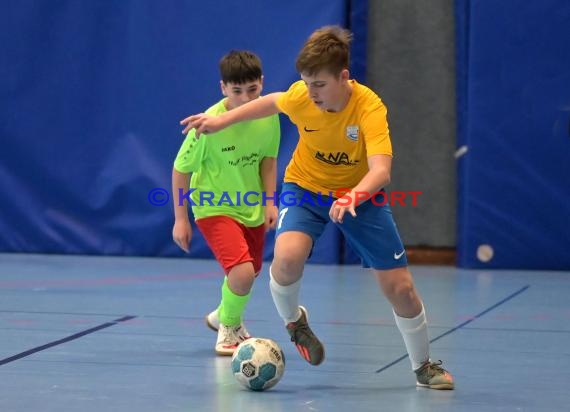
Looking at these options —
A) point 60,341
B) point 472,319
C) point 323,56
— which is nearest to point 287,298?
point 323,56

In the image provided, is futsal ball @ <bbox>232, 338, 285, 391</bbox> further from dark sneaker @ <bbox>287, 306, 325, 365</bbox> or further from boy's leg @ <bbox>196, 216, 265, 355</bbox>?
boy's leg @ <bbox>196, 216, 265, 355</bbox>

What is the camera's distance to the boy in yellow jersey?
4.36m

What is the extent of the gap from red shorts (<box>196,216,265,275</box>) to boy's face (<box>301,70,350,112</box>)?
1097 mm

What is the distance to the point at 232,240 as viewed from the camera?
533cm

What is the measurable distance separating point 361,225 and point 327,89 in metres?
0.57

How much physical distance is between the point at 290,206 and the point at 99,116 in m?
6.14

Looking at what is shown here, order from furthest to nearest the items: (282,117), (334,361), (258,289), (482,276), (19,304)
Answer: (282,117)
(482,276)
(258,289)
(19,304)
(334,361)

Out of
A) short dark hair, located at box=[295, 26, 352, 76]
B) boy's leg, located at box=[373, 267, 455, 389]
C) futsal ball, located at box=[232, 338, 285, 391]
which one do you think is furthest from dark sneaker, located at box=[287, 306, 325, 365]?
short dark hair, located at box=[295, 26, 352, 76]

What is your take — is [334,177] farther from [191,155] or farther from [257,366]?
[191,155]

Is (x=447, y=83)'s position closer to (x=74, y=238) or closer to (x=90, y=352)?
(x=74, y=238)

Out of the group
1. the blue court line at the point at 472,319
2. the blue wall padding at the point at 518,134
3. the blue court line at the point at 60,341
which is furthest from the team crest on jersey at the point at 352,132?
the blue wall padding at the point at 518,134

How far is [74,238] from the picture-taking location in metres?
10.6

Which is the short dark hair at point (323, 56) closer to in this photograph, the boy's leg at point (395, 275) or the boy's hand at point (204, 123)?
the boy's hand at point (204, 123)

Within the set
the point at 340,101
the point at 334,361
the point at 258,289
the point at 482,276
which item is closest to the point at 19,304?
the point at 258,289
